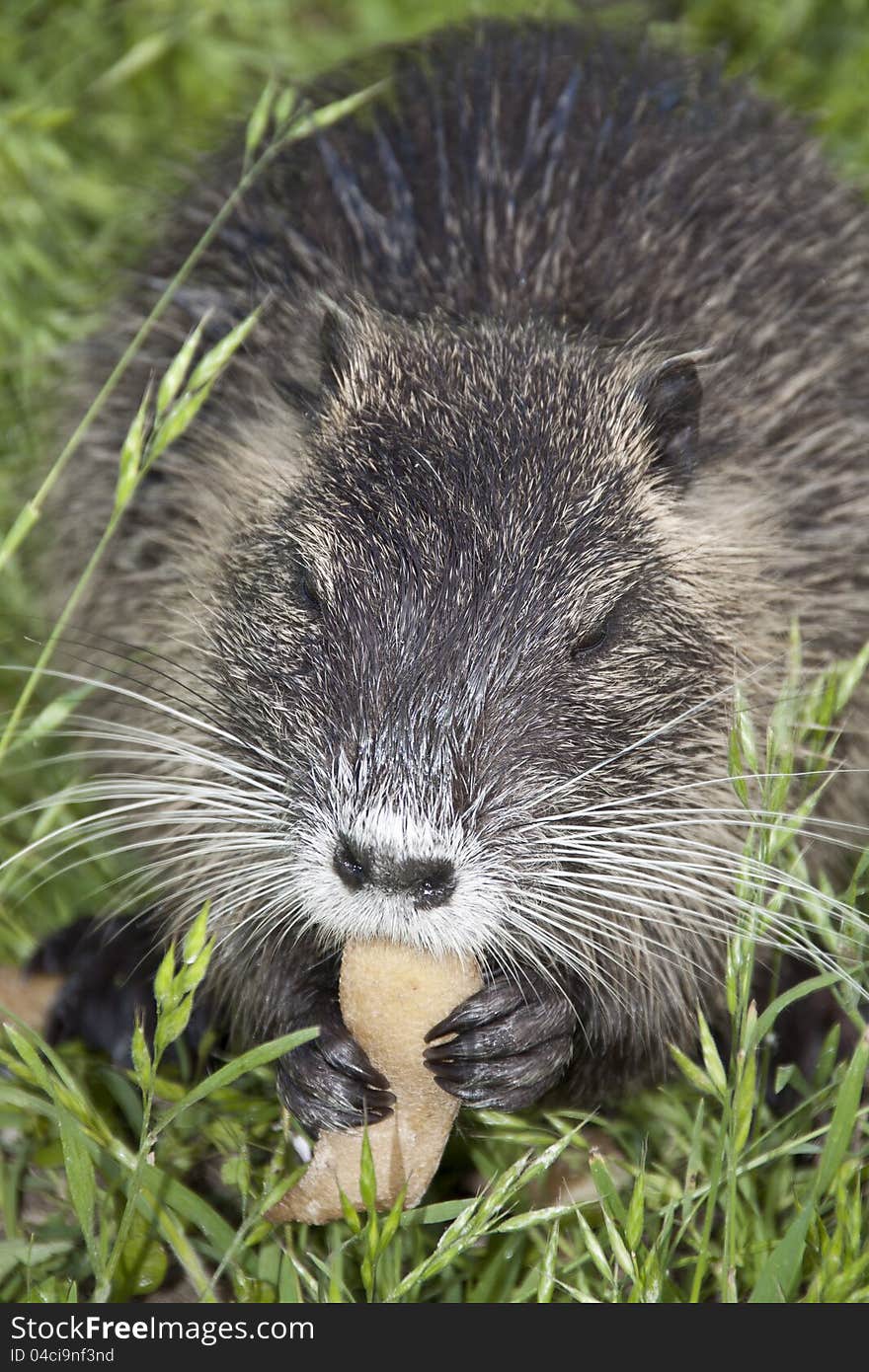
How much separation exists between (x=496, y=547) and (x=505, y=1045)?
0.72 m

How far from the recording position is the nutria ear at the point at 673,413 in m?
2.73

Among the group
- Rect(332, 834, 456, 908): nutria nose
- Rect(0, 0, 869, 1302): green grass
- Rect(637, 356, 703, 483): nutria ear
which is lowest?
Rect(0, 0, 869, 1302): green grass

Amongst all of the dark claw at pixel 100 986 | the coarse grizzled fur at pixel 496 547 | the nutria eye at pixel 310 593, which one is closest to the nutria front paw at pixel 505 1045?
the coarse grizzled fur at pixel 496 547

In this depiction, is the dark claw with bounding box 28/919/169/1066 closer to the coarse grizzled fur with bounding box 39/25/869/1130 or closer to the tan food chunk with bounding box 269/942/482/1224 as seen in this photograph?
the coarse grizzled fur with bounding box 39/25/869/1130

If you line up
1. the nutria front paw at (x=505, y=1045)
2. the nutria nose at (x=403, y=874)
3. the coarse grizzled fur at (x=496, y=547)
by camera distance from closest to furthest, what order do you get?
1. the nutria nose at (x=403, y=874)
2. the coarse grizzled fur at (x=496, y=547)
3. the nutria front paw at (x=505, y=1045)

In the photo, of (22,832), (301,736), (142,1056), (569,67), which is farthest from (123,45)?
(142,1056)

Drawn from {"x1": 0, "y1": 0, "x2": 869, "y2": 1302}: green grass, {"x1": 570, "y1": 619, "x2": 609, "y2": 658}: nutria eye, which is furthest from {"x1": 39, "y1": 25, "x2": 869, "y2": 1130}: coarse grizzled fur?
{"x1": 0, "y1": 0, "x2": 869, "y2": 1302}: green grass

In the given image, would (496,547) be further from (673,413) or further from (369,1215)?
(369,1215)

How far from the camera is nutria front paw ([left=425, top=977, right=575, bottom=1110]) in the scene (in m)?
2.54

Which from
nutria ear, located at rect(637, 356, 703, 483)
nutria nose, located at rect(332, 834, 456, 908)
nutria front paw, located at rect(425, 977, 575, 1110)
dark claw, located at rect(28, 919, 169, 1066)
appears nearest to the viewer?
nutria nose, located at rect(332, 834, 456, 908)

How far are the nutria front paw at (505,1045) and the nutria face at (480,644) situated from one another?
8 cm

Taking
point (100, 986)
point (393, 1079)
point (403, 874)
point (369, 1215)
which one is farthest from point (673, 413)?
point (100, 986)

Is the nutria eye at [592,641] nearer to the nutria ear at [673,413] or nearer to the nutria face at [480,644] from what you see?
the nutria face at [480,644]

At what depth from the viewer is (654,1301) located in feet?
7.67
